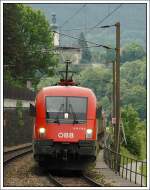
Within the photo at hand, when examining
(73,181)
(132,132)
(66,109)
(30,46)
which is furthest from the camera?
(30,46)

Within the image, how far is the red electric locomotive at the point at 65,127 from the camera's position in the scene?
19641 mm

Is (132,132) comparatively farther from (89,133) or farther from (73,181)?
(73,181)

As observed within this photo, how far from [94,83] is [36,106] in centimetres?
11815

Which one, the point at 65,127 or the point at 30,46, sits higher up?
the point at 30,46

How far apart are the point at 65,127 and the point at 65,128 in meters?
0.04

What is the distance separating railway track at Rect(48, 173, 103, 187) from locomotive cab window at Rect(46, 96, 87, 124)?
1969 millimetres

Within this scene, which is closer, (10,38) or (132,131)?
(10,38)

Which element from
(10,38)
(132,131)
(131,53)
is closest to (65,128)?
(10,38)

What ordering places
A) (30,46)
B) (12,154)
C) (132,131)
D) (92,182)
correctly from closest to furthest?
(92,182), (12,154), (132,131), (30,46)

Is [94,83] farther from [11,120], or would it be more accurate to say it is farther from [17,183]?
[17,183]

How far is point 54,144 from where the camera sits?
19688 millimetres

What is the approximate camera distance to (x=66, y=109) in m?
20.2

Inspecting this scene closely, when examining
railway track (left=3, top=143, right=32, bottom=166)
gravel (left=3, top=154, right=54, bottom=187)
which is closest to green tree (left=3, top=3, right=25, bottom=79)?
railway track (left=3, top=143, right=32, bottom=166)

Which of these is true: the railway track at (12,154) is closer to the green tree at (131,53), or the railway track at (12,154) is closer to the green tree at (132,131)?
the green tree at (132,131)
